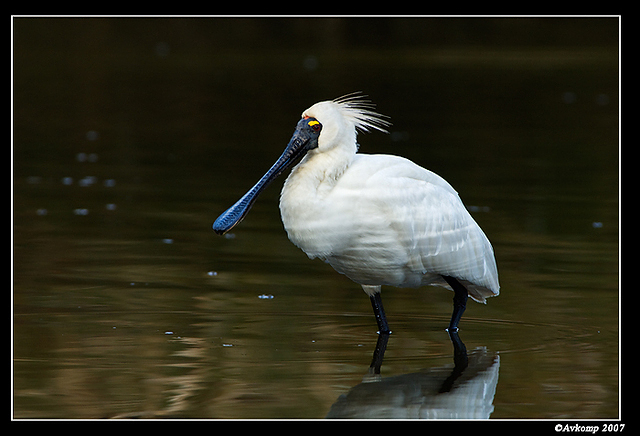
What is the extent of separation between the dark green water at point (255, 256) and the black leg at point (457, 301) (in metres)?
0.15

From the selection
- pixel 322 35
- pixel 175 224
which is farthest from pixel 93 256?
pixel 322 35

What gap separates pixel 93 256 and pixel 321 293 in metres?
2.16

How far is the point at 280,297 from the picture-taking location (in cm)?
778

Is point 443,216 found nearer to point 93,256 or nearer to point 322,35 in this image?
point 93,256

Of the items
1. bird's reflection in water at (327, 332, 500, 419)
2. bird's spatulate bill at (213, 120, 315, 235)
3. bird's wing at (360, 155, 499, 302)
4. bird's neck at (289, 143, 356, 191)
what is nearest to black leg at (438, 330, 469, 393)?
bird's reflection in water at (327, 332, 500, 419)

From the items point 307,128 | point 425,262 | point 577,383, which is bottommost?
point 577,383

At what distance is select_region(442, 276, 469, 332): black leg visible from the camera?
23.1 feet

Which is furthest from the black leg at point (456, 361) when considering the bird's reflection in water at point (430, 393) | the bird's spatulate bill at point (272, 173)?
the bird's spatulate bill at point (272, 173)

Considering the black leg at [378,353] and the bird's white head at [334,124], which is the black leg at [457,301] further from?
the bird's white head at [334,124]

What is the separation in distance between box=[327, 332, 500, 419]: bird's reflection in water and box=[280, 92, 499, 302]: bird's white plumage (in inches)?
23.4

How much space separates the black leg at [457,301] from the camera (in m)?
7.05

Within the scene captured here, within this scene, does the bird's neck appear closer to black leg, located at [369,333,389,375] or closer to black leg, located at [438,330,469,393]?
black leg, located at [369,333,389,375]

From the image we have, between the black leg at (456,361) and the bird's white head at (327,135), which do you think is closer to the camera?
the black leg at (456,361)

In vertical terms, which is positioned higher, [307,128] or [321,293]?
[307,128]
